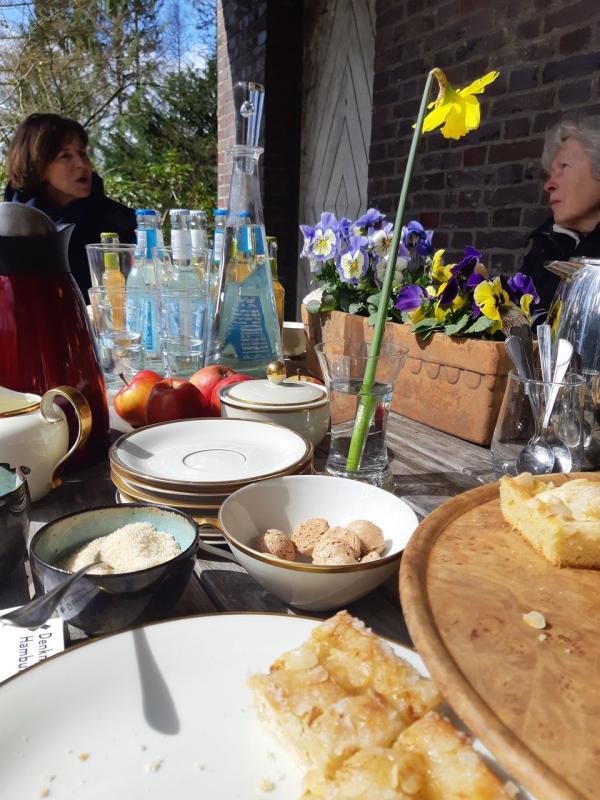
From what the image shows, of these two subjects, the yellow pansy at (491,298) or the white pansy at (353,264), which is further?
the white pansy at (353,264)

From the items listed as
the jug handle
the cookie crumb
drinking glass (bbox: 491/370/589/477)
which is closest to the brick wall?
drinking glass (bbox: 491/370/589/477)

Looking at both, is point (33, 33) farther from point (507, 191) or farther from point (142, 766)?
point (142, 766)

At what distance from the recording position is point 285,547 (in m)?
0.58

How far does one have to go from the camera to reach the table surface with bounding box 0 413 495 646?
558 mm

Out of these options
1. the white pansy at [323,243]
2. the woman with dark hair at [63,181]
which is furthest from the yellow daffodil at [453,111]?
the woman with dark hair at [63,181]

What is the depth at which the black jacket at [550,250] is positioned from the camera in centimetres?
217

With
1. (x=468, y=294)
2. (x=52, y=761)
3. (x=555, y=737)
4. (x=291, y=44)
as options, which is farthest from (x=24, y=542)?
(x=291, y=44)

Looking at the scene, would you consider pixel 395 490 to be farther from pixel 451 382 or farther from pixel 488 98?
pixel 488 98

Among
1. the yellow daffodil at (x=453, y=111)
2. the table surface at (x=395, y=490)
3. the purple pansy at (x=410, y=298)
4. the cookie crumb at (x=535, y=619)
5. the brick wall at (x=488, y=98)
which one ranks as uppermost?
the brick wall at (x=488, y=98)

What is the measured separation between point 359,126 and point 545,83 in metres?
1.16

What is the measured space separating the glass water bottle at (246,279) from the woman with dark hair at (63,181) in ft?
6.01

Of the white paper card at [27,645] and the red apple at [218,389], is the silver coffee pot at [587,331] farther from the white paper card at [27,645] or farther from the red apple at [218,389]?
the white paper card at [27,645]

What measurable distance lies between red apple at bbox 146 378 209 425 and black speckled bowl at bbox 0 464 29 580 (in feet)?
1.06

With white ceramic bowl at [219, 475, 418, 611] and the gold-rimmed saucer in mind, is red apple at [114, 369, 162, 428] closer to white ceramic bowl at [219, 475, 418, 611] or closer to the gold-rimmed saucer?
the gold-rimmed saucer
